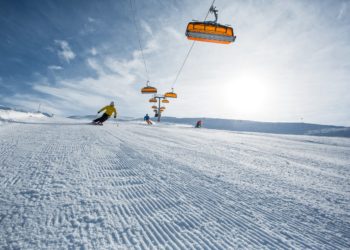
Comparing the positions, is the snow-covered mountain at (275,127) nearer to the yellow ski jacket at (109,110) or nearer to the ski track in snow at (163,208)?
→ the yellow ski jacket at (109,110)

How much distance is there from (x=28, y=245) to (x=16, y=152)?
2750 mm

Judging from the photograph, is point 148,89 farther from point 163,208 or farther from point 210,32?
point 163,208

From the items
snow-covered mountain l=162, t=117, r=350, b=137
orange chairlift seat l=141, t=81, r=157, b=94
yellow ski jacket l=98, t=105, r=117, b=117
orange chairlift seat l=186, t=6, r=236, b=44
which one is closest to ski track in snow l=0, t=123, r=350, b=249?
orange chairlift seat l=186, t=6, r=236, b=44

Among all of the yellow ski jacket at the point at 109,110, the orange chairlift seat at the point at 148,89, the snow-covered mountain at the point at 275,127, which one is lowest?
the snow-covered mountain at the point at 275,127

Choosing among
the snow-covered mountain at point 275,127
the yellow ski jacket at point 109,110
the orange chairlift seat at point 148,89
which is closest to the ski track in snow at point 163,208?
the yellow ski jacket at point 109,110

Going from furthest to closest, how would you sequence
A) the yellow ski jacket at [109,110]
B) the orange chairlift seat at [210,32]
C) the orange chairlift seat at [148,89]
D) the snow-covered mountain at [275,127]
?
the snow-covered mountain at [275,127], the orange chairlift seat at [148,89], the yellow ski jacket at [109,110], the orange chairlift seat at [210,32]

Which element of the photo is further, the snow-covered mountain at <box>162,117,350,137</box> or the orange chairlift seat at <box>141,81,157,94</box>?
the snow-covered mountain at <box>162,117,350,137</box>

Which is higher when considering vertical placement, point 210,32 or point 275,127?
point 210,32

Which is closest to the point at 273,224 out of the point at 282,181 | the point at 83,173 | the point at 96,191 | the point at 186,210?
the point at 186,210

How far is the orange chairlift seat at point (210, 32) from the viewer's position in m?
7.46

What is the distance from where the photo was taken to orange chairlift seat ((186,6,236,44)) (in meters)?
7.46

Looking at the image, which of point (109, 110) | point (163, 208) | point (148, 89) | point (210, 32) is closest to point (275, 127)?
point (148, 89)

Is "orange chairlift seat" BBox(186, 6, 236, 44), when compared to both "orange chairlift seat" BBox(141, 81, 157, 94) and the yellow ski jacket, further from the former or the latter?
"orange chairlift seat" BBox(141, 81, 157, 94)

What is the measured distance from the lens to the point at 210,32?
751 cm
